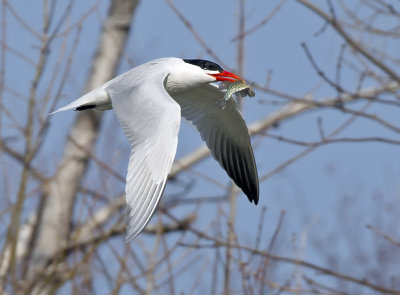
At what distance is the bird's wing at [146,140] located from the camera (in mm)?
3875

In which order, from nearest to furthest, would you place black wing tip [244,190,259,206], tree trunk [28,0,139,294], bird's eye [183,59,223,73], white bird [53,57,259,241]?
white bird [53,57,259,241]
bird's eye [183,59,223,73]
black wing tip [244,190,259,206]
tree trunk [28,0,139,294]

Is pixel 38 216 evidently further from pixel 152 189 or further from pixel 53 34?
pixel 152 189

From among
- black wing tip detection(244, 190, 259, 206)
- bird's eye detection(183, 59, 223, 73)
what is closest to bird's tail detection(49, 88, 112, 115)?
bird's eye detection(183, 59, 223, 73)

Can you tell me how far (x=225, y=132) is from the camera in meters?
5.58

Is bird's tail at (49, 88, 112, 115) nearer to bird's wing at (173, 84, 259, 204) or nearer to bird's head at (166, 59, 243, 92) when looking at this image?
bird's head at (166, 59, 243, 92)

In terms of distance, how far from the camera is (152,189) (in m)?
3.97

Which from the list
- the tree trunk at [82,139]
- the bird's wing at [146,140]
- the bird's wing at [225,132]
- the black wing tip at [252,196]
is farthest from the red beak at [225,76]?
the tree trunk at [82,139]

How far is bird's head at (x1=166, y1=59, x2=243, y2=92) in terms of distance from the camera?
509 cm

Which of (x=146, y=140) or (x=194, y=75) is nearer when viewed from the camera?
(x=146, y=140)

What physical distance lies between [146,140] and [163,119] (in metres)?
0.12

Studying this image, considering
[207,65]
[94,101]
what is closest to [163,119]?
[94,101]

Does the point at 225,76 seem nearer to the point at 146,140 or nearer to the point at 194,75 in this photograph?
the point at 194,75

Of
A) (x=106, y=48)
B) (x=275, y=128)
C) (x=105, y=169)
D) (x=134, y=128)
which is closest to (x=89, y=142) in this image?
(x=106, y=48)

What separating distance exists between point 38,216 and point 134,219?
607 centimetres
